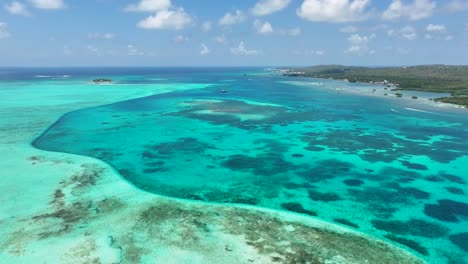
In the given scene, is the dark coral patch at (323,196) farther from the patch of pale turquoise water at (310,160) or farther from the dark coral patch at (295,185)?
the dark coral patch at (295,185)

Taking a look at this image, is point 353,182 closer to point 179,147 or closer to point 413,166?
point 413,166

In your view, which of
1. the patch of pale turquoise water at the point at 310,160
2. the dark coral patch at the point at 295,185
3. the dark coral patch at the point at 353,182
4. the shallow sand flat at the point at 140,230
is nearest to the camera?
the shallow sand flat at the point at 140,230

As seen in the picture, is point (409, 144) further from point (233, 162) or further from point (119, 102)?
point (119, 102)

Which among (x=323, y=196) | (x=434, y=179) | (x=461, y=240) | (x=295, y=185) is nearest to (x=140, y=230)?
(x=295, y=185)

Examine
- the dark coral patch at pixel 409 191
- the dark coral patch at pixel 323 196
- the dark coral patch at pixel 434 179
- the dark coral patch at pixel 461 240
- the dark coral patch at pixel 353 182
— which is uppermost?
the dark coral patch at pixel 434 179

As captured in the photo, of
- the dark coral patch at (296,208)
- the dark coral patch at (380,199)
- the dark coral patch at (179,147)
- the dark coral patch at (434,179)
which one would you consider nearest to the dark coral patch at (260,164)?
the dark coral patch at (179,147)

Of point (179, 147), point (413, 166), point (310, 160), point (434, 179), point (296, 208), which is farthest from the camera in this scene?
point (179, 147)
